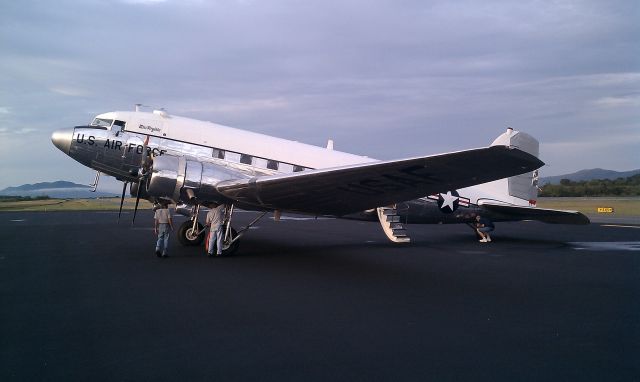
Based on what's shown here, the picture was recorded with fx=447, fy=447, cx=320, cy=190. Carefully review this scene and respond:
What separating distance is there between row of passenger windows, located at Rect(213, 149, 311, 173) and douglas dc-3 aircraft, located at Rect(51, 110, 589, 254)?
0.09ft

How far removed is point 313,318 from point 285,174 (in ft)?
12.1

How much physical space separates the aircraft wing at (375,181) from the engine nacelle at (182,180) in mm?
316

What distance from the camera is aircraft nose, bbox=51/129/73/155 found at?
38.4 feet

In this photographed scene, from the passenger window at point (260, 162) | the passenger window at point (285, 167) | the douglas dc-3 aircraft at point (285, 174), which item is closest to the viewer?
the douglas dc-3 aircraft at point (285, 174)

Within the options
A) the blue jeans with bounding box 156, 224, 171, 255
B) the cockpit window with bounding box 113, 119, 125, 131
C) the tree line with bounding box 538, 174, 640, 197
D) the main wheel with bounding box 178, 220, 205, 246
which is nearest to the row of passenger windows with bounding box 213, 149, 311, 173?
the blue jeans with bounding box 156, 224, 171, 255

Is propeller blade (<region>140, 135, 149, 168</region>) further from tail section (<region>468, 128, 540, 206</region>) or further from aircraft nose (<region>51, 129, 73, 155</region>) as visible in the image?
tail section (<region>468, 128, 540, 206</region>)

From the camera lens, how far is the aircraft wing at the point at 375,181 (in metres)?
6.52

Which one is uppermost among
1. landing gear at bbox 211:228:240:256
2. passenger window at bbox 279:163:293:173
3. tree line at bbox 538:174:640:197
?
tree line at bbox 538:174:640:197

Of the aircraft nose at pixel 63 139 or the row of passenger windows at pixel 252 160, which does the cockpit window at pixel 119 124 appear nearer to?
the aircraft nose at pixel 63 139

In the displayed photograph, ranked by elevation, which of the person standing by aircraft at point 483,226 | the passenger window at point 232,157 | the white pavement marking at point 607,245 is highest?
the passenger window at point 232,157

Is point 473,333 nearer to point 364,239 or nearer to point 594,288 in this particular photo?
point 594,288

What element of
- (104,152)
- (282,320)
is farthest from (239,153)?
(282,320)

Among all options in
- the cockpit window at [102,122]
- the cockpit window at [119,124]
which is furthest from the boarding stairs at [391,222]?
the cockpit window at [102,122]

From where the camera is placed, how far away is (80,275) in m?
8.55
